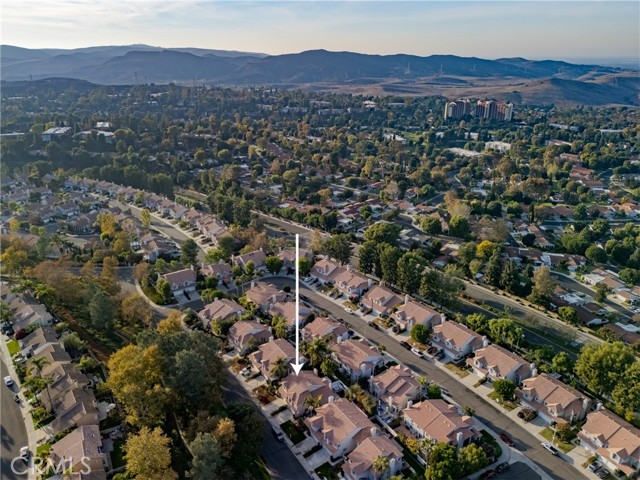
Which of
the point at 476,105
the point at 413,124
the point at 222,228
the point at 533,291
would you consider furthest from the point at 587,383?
the point at 476,105

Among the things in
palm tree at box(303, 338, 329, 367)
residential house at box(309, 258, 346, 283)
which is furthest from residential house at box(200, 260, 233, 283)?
palm tree at box(303, 338, 329, 367)

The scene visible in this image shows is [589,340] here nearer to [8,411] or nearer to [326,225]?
[326,225]

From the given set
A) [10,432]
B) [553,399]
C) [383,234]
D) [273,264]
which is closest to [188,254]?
[273,264]

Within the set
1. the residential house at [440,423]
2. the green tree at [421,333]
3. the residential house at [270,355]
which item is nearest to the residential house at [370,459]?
the residential house at [440,423]

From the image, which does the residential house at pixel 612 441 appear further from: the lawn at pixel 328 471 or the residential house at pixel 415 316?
the lawn at pixel 328 471

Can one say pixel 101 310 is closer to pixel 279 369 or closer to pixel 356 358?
pixel 279 369

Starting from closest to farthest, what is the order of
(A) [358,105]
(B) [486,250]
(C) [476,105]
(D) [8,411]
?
(D) [8,411] → (B) [486,250] → (C) [476,105] → (A) [358,105]
